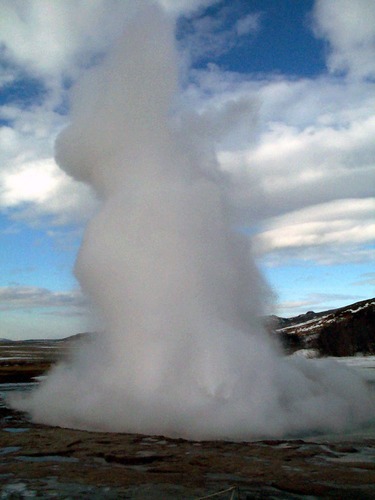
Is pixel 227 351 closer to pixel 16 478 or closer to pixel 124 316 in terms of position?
pixel 124 316

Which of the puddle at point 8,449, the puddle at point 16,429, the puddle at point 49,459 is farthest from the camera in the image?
the puddle at point 16,429

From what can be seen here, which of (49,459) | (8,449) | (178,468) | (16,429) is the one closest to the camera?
(178,468)

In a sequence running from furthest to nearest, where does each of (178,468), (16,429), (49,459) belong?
(16,429) → (49,459) → (178,468)

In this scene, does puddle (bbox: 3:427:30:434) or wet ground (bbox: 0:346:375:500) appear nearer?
wet ground (bbox: 0:346:375:500)

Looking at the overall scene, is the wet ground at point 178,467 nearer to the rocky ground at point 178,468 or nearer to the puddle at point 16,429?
the rocky ground at point 178,468

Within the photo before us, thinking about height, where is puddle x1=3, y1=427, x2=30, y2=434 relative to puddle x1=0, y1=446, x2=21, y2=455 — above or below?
above

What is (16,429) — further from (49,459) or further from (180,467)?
(180,467)

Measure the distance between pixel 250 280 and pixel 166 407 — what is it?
6197 mm

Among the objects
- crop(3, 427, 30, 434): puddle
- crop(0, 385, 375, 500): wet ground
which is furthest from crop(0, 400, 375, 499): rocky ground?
crop(3, 427, 30, 434): puddle

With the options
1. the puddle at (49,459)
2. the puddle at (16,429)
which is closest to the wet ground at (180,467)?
the puddle at (49,459)

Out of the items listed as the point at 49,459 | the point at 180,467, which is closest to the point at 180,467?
the point at 180,467

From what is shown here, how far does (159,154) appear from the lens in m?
16.5

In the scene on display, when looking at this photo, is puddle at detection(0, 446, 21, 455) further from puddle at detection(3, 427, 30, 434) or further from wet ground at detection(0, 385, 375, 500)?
puddle at detection(3, 427, 30, 434)

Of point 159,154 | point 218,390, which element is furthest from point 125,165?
point 218,390
